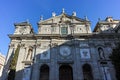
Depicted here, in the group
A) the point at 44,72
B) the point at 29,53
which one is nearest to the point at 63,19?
the point at 29,53

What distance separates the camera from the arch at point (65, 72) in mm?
21953

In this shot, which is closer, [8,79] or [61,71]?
[8,79]

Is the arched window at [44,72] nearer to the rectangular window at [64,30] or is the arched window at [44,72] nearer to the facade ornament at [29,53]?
the facade ornament at [29,53]

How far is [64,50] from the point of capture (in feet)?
77.1

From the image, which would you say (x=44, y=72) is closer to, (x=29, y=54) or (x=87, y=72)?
(x=29, y=54)

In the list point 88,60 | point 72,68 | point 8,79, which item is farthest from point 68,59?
point 8,79

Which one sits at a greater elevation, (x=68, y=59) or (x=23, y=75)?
(x=68, y=59)

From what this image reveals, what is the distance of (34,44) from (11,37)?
13.3 feet

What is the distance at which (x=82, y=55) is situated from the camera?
22.9m

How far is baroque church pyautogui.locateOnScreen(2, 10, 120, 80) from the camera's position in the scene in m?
21.5

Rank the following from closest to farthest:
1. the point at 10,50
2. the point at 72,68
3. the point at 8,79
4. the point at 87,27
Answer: the point at 8,79, the point at 72,68, the point at 10,50, the point at 87,27

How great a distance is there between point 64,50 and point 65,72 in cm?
343

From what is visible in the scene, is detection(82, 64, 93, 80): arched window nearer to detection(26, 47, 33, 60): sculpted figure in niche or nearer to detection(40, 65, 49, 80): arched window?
detection(40, 65, 49, 80): arched window

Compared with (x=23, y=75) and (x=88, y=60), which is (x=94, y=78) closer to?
(x=88, y=60)
